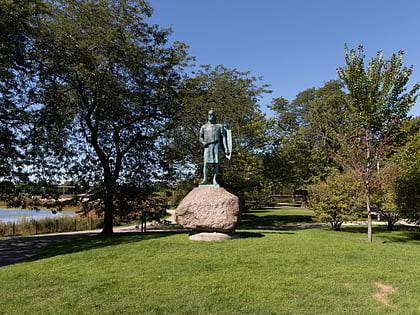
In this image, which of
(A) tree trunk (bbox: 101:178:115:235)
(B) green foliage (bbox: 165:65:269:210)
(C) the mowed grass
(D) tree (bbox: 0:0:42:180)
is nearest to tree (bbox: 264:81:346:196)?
(B) green foliage (bbox: 165:65:269:210)

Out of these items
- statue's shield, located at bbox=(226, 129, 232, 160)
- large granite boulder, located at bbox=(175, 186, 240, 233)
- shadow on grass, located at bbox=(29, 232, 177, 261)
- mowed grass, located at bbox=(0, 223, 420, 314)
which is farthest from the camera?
statue's shield, located at bbox=(226, 129, 232, 160)

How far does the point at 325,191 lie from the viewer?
49.2ft

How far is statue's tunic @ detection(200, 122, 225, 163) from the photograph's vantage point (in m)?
10.2

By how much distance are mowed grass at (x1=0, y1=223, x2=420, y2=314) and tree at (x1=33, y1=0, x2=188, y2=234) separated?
6608mm

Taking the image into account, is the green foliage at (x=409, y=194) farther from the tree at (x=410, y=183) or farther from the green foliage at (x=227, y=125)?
the green foliage at (x=227, y=125)

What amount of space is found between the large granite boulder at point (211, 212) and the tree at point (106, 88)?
18.4 feet

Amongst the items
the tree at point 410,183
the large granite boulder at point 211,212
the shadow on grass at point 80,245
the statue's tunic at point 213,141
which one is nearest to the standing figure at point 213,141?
the statue's tunic at point 213,141

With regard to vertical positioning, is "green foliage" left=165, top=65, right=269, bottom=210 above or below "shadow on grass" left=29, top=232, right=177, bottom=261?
above

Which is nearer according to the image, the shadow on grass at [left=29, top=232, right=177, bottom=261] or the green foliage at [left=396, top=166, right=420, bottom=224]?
the shadow on grass at [left=29, top=232, right=177, bottom=261]

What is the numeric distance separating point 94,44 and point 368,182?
12772 millimetres

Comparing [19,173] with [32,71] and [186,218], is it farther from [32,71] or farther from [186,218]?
[186,218]

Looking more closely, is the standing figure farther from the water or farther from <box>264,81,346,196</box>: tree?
the water

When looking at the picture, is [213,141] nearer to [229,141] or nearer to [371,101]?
[229,141]

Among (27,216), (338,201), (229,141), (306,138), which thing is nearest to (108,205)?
(229,141)
